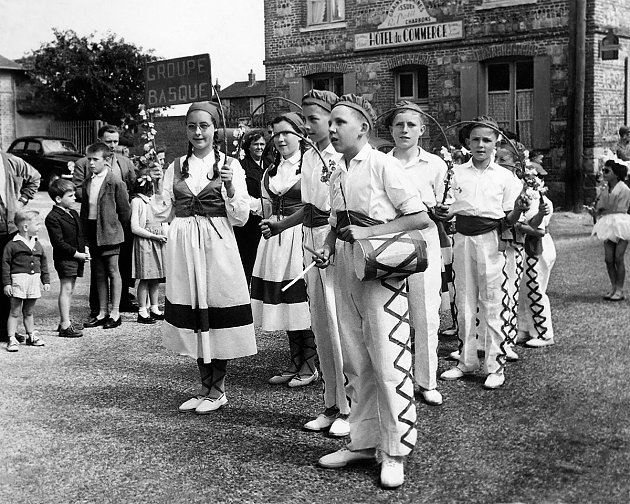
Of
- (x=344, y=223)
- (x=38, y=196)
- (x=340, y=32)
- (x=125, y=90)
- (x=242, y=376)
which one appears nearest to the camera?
(x=344, y=223)

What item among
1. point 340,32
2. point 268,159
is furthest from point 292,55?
point 268,159

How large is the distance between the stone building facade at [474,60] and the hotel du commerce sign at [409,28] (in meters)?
0.03

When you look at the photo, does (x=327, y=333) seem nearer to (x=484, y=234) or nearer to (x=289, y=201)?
(x=289, y=201)

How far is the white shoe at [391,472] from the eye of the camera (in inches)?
182

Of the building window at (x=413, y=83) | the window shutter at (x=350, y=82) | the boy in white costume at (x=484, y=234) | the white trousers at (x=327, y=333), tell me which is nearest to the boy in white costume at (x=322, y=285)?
the white trousers at (x=327, y=333)

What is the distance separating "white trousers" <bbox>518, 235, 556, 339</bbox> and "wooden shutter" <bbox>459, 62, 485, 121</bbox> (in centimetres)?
1341

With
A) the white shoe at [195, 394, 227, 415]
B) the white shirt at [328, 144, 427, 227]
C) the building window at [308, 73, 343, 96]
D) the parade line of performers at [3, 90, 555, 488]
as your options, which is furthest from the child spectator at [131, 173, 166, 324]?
the building window at [308, 73, 343, 96]

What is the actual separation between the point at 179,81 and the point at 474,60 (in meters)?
15.9

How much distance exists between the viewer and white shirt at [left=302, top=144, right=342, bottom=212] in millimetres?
5703

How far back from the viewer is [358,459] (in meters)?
4.99

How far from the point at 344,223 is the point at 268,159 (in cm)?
276

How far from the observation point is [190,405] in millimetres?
6184

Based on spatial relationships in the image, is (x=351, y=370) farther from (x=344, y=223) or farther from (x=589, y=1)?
(x=589, y=1)

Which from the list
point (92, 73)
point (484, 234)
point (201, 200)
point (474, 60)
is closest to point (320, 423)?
point (201, 200)
